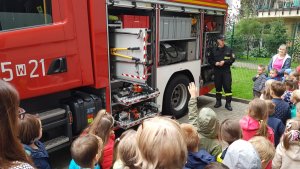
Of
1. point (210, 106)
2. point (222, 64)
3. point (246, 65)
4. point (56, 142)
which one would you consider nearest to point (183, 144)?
point (56, 142)

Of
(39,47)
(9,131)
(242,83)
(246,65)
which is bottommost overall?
(242,83)

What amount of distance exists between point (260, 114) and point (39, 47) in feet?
8.60

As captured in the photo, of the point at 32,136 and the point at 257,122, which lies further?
the point at 257,122

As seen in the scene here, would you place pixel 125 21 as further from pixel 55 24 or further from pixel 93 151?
pixel 93 151

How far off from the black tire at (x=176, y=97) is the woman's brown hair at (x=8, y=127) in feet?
15.4

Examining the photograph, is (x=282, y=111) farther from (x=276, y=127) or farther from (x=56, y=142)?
(x=56, y=142)

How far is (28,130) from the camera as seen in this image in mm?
2312

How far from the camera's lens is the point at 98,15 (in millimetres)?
3926

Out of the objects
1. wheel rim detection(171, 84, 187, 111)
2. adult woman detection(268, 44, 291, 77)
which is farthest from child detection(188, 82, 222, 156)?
adult woman detection(268, 44, 291, 77)

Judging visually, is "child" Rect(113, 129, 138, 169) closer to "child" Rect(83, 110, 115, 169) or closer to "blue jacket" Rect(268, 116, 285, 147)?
"child" Rect(83, 110, 115, 169)

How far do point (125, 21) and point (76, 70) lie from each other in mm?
1388

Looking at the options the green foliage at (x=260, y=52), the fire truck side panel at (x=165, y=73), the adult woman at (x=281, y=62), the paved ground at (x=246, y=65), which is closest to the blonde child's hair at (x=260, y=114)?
the fire truck side panel at (x=165, y=73)

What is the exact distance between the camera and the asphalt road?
13.8 ft

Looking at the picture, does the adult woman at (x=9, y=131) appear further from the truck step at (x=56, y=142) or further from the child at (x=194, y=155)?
the truck step at (x=56, y=142)
